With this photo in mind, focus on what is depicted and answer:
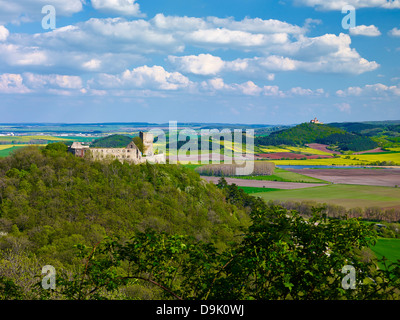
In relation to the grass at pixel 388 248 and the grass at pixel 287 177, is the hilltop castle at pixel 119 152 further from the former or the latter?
the grass at pixel 287 177

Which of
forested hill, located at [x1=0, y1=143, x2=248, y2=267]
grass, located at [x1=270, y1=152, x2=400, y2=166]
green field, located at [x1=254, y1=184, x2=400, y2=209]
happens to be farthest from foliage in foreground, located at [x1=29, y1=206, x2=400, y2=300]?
grass, located at [x1=270, y1=152, x2=400, y2=166]

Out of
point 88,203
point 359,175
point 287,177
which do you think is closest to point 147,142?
point 88,203

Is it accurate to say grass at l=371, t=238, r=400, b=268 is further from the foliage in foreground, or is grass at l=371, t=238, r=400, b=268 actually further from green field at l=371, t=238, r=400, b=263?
the foliage in foreground

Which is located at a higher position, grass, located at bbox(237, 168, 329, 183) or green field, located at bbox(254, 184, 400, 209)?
grass, located at bbox(237, 168, 329, 183)

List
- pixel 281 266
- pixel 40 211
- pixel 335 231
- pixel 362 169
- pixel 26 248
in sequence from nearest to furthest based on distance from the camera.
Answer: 1. pixel 281 266
2. pixel 335 231
3. pixel 26 248
4. pixel 40 211
5. pixel 362 169

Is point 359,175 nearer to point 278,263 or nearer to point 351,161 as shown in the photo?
point 351,161

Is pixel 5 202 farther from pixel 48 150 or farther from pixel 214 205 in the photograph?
pixel 214 205
